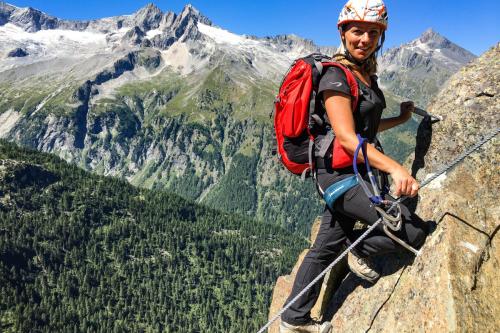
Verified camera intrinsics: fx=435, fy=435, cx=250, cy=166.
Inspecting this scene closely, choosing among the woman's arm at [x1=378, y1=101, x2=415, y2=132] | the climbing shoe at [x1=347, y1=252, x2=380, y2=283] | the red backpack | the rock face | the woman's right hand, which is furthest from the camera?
the woman's arm at [x1=378, y1=101, x2=415, y2=132]

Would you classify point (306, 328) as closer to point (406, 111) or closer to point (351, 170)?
point (351, 170)

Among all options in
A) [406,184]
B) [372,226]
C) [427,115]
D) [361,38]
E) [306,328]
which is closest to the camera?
[406,184]

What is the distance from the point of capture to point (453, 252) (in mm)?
9156

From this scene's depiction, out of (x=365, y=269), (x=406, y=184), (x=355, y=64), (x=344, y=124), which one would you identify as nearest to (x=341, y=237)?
(x=365, y=269)

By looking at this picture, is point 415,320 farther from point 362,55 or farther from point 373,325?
point 362,55

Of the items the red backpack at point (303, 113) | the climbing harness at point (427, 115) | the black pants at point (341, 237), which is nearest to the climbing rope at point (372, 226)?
the black pants at point (341, 237)

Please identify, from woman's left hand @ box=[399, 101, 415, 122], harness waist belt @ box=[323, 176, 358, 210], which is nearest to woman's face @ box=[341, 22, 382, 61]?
harness waist belt @ box=[323, 176, 358, 210]

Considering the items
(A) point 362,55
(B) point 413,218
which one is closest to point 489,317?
(B) point 413,218

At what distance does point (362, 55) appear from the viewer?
31.1 feet

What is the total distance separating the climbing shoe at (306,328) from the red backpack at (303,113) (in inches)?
156

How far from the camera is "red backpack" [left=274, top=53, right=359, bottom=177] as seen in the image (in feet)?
29.5

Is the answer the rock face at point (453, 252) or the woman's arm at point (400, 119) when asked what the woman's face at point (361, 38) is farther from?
the rock face at point (453, 252)

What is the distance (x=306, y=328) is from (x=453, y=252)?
4139 millimetres

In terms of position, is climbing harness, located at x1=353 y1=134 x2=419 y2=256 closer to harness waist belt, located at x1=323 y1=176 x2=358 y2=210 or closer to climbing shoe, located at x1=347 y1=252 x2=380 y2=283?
harness waist belt, located at x1=323 y1=176 x2=358 y2=210
